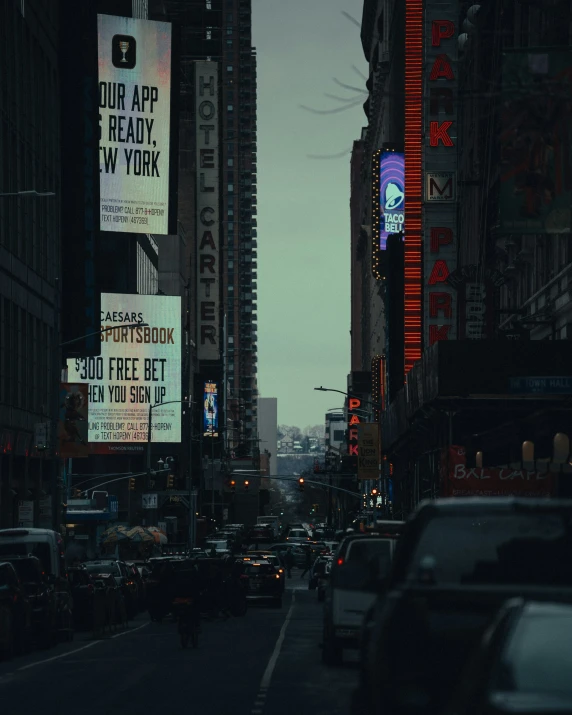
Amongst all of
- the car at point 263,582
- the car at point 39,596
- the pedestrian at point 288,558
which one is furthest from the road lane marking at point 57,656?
the pedestrian at point 288,558

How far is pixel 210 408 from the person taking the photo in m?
169

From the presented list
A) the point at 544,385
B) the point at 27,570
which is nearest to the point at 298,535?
the point at 544,385

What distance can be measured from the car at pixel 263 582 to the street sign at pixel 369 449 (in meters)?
29.0

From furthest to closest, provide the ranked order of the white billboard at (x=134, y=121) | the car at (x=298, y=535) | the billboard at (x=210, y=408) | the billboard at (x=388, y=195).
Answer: the billboard at (x=210, y=408) → the billboard at (x=388, y=195) → the car at (x=298, y=535) → the white billboard at (x=134, y=121)

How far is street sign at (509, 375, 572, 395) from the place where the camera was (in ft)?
133

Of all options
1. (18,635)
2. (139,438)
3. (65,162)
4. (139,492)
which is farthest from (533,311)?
(139,492)

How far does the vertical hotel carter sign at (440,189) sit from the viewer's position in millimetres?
74875

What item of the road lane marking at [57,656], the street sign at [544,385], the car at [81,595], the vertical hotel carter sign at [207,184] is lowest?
the road lane marking at [57,656]

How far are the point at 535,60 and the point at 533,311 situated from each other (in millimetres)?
33950

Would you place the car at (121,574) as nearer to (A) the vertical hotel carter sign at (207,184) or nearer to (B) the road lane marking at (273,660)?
(B) the road lane marking at (273,660)

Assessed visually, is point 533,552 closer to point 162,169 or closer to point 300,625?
point 300,625

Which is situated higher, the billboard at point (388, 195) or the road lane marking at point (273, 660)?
the billboard at point (388, 195)

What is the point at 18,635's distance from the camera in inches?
1145

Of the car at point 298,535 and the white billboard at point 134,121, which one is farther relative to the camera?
the car at point 298,535
